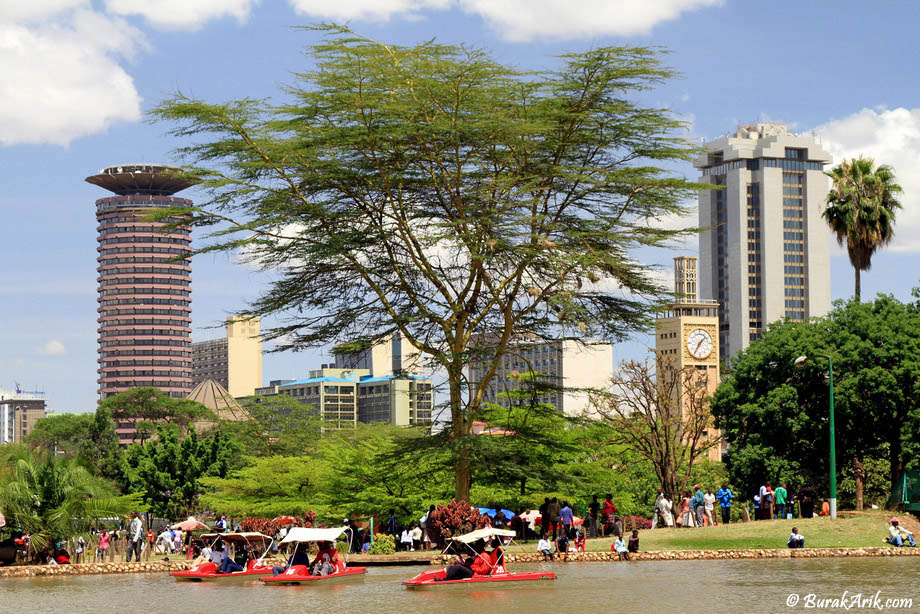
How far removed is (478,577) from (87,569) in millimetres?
15029

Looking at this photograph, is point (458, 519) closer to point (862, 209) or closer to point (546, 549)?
point (546, 549)

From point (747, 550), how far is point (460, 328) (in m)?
11.6

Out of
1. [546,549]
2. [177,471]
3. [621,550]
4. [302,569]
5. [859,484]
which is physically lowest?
[621,550]

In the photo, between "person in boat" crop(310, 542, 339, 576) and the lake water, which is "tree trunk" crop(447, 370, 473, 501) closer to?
the lake water

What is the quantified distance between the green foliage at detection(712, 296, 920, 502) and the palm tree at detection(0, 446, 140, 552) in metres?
27.2

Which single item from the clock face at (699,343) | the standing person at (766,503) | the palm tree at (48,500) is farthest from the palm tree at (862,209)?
the clock face at (699,343)

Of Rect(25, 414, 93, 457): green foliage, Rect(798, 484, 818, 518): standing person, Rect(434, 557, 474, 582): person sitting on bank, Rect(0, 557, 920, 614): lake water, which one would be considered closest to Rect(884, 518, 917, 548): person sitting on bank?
Rect(0, 557, 920, 614): lake water

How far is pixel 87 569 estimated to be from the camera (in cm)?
3703

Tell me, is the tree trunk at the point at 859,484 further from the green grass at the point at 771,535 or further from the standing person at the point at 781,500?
the green grass at the point at 771,535

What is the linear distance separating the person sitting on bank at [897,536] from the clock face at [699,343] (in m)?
143

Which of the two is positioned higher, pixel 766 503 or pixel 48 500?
pixel 48 500

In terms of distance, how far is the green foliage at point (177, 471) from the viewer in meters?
68.3

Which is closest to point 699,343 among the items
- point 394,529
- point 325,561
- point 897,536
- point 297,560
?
point 394,529

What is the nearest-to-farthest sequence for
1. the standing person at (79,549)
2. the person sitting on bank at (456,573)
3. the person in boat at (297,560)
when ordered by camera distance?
1. the person sitting on bank at (456,573)
2. the person in boat at (297,560)
3. the standing person at (79,549)
